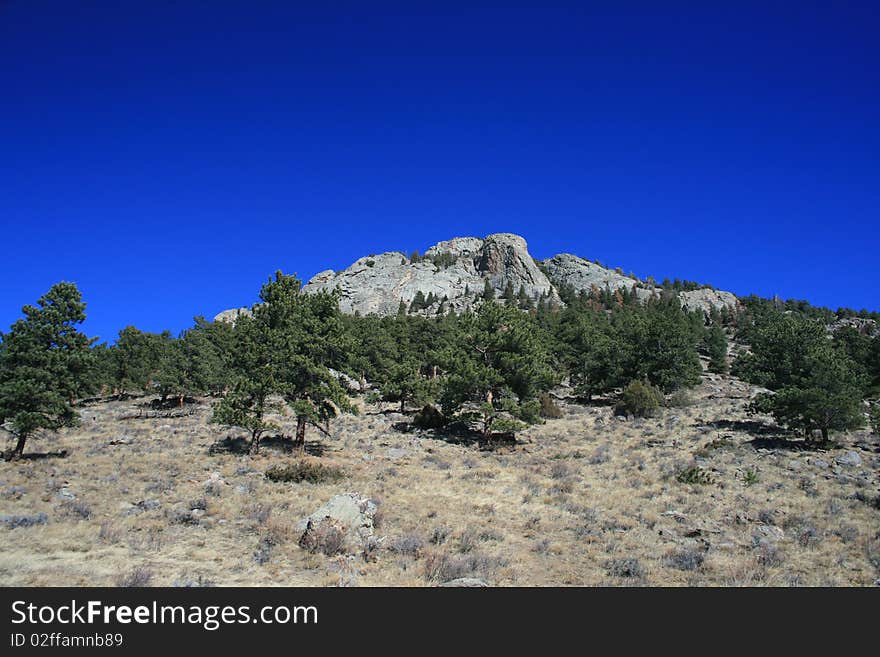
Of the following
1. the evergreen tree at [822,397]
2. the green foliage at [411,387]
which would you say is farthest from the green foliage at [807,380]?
the green foliage at [411,387]

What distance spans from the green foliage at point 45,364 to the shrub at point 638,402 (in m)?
39.6

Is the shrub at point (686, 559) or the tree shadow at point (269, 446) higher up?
the tree shadow at point (269, 446)

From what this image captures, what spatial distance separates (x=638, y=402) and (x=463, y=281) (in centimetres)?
13700

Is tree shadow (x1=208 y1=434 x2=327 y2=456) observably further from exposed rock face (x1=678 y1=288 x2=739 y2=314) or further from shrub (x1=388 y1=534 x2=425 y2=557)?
exposed rock face (x1=678 y1=288 x2=739 y2=314)

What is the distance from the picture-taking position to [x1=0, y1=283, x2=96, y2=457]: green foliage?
21672 mm

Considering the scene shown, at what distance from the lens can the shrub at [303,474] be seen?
19859 mm

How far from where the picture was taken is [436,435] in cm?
3397

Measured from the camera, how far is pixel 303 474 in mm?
20094

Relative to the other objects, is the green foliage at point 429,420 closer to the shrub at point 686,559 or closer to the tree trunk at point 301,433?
the tree trunk at point 301,433

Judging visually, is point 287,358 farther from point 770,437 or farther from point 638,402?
point 638,402

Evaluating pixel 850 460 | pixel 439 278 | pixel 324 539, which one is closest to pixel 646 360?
pixel 850 460

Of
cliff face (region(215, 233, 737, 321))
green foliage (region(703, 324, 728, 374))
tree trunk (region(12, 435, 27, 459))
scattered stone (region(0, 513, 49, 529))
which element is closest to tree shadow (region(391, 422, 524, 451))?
tree trunk (region(12, 435, 27, 459))

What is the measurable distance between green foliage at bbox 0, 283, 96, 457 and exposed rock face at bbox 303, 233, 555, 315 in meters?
126
